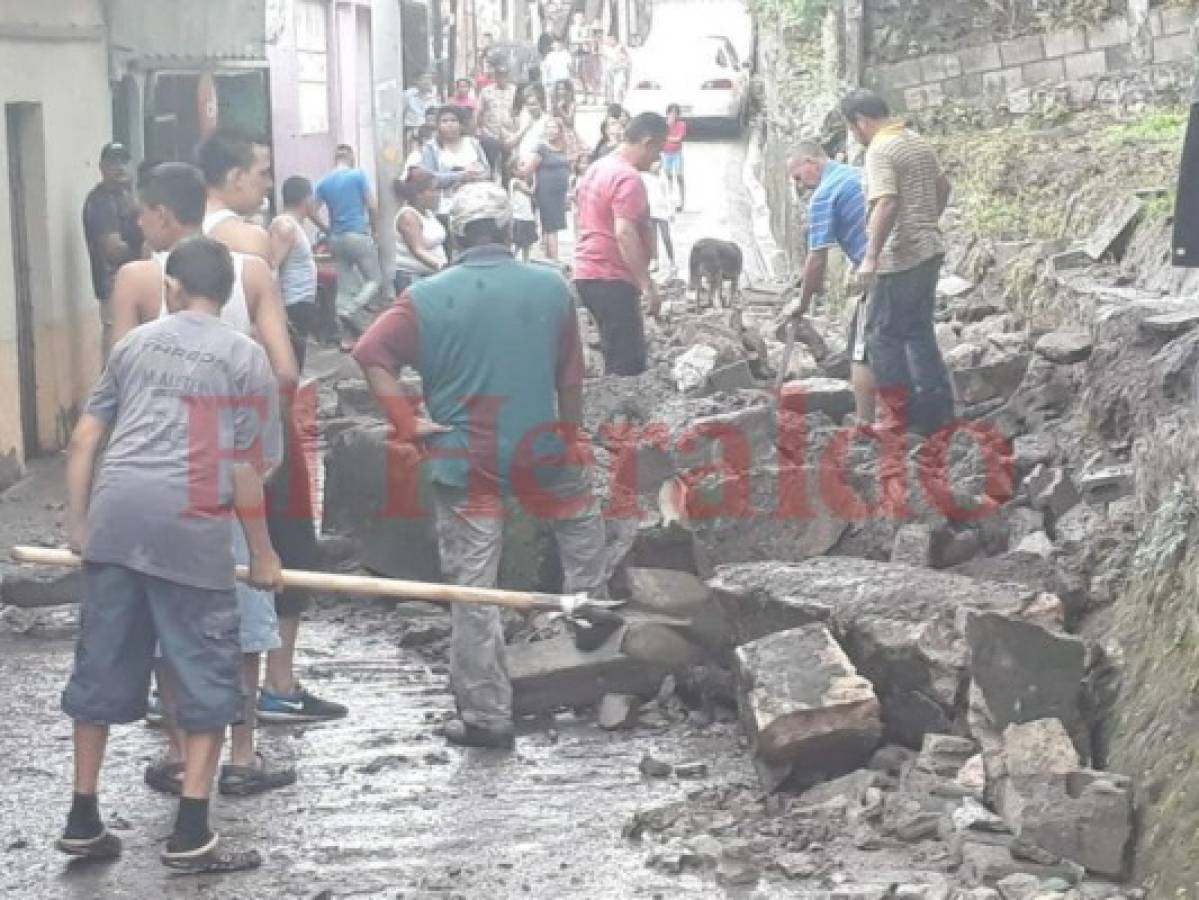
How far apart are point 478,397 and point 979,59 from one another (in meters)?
12.2

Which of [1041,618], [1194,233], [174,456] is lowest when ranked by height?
[1041,618]

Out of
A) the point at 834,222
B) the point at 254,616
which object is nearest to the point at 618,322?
the point at 834,222

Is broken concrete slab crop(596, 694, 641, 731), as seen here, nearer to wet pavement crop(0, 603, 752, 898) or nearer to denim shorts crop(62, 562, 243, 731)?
wet pavement crop(0, 603, 752, 898)

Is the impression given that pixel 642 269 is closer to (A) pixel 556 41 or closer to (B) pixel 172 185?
(B) pixel 172 185

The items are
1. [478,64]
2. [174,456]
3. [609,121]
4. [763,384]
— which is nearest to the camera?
[174,456]

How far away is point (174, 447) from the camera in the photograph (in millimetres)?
5953

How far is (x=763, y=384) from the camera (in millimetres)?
12914

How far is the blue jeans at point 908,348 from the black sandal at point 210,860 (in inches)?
197

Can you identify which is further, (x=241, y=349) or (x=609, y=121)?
(x=609, y=121)

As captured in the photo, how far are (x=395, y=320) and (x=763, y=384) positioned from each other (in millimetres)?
5918

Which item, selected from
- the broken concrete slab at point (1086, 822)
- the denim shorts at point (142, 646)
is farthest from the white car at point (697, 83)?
the broken concrete slab at point (1086, 822)

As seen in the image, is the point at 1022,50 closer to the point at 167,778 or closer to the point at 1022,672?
the point at 1022,672

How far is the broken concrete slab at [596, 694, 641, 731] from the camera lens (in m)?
7.41

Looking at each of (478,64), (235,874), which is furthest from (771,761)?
(478,64)
